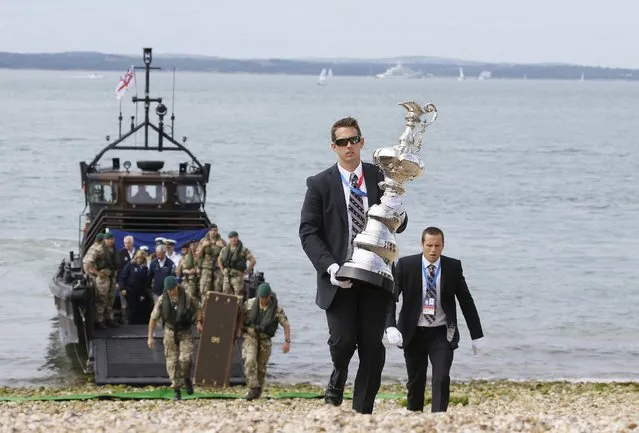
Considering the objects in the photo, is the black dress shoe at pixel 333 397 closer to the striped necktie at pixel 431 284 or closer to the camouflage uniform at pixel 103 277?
the striped necktie at pixel 431 284

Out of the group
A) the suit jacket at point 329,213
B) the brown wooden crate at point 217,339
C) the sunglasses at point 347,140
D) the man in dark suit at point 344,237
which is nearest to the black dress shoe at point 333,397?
the man in dark suit at point 344,237

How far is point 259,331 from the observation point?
1538 centimetres

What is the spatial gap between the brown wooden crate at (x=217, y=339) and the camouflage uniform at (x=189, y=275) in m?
3.05

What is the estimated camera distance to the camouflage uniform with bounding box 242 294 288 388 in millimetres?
15391

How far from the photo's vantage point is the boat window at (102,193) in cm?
2280

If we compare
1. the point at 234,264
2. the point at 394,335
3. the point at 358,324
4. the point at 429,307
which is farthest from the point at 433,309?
the point at 234,264

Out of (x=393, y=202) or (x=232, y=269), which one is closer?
(x=393, y=202)

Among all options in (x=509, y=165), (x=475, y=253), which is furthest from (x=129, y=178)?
(x=509, y=165)

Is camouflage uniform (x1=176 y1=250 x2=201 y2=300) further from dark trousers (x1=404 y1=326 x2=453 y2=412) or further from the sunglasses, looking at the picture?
the sunglasses

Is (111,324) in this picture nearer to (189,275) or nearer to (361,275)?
(189,275)

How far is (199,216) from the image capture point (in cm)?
2280

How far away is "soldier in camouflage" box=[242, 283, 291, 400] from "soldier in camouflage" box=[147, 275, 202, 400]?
589mm

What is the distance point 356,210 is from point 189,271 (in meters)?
12.5

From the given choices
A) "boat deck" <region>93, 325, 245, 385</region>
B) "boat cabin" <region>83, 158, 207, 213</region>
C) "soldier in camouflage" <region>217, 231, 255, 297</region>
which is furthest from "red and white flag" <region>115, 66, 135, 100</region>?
"boat deck" <region>93, 325, 245, 385</region>
